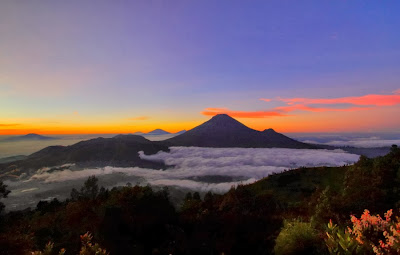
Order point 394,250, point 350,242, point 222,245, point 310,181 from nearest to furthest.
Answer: point 394,250
point 350,242
point 222,245
point 310,181

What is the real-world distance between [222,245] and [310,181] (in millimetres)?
36925

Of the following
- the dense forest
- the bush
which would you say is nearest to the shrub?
the dense forest

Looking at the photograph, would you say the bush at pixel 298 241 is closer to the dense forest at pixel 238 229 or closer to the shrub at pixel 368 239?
the dense forest at pixel 238 229

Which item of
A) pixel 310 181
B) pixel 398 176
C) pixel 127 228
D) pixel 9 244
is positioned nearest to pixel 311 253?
pixel 127 228

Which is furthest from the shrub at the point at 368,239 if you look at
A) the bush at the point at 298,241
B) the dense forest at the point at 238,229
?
the bush at the point at 298,241

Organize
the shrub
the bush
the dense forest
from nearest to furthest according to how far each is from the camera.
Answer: the shrub
the dense forest
the bush

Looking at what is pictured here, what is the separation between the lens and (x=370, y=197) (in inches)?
587

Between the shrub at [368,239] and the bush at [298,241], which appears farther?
the bush at [298,241]

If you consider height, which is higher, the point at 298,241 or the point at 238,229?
the point at 298,241

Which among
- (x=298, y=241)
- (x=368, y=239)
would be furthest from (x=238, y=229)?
(x=368, y=239)

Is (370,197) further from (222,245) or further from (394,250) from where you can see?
(394,250)

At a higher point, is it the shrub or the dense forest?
the shrub

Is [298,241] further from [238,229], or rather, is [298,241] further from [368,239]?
[238,229]

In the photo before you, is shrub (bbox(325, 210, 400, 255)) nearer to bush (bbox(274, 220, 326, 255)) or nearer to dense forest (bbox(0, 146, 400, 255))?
dense forest (bbox(0, 146, 400, 255))
